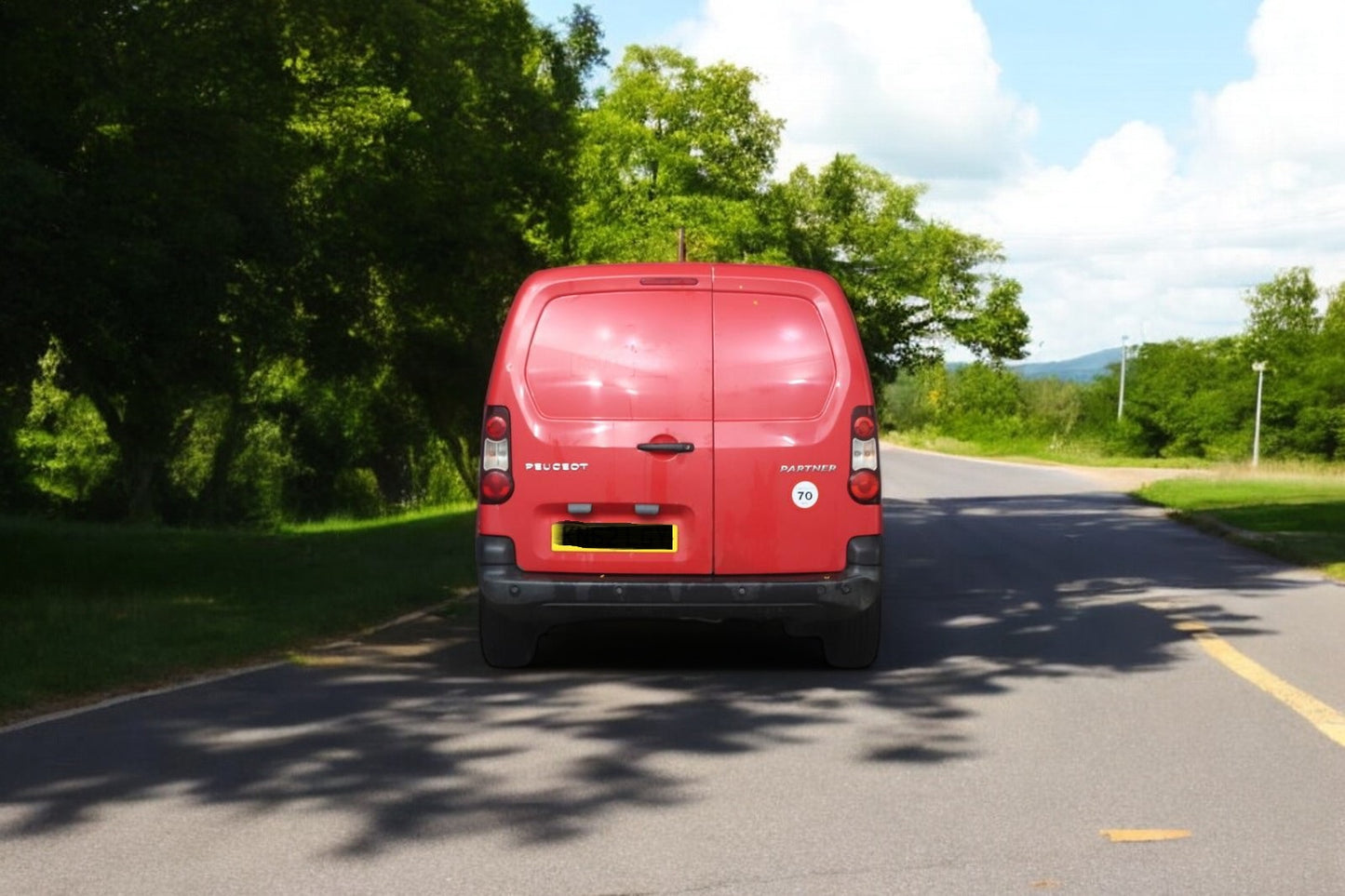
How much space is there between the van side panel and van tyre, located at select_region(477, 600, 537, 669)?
1209 mm

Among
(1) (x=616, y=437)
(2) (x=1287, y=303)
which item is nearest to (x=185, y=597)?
(1) (x=616, y=437)

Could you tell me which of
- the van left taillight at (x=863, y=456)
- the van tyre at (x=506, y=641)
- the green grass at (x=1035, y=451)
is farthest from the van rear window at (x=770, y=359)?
the green grass at (x=1035, y=451)

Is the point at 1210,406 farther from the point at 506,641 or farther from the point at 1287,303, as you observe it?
the point at 506,641

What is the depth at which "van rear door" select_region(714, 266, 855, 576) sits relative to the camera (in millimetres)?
8656

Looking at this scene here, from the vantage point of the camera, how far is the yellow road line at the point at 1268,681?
761 centimetres

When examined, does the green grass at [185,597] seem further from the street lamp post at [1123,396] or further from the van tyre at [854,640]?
the street lamp post at [1123,396]

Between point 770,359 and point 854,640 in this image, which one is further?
point 854,640

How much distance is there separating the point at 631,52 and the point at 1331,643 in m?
43.9

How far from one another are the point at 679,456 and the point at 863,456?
92 cm

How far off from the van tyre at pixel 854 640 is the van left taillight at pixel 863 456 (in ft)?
2.10

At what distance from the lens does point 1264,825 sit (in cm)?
566

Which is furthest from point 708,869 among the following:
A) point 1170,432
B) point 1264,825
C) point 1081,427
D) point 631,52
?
point 1081,427

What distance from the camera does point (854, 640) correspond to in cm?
916

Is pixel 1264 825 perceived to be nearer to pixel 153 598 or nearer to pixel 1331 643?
pixel 1331 643
